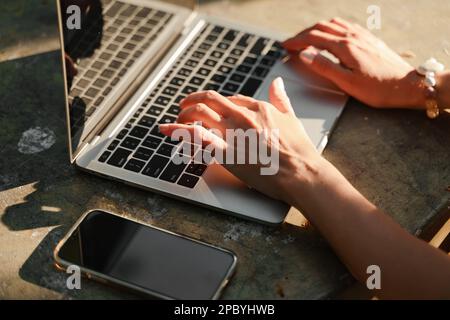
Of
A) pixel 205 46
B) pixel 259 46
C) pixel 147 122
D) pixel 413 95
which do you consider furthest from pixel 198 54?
pixel 413 95

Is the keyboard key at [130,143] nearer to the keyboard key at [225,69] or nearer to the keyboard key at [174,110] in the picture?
the keyboard key at [174,110]

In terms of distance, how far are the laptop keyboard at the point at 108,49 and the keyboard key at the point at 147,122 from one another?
0.08 m

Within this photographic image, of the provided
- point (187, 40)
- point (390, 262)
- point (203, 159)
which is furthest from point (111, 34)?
point (390, 262)

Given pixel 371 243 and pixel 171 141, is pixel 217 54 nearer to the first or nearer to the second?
pixel 171 141

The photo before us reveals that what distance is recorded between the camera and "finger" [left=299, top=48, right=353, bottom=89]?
129 cm

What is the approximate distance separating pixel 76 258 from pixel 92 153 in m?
0.23

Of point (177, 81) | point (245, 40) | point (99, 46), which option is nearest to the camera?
point (99, 46)

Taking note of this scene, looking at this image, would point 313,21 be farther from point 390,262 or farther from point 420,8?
point 390,262

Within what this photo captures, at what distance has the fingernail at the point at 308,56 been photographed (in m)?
1.33

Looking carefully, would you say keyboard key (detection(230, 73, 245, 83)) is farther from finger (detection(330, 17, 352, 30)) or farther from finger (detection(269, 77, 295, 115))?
finger (detection(330, 17, 352, 30))

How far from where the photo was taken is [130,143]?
3.86 ft

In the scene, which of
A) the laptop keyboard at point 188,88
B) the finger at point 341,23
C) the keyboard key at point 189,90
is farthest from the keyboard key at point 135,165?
the finger at point 341,23

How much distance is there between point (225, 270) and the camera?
990mm

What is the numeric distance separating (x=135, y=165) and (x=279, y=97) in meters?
0.29
